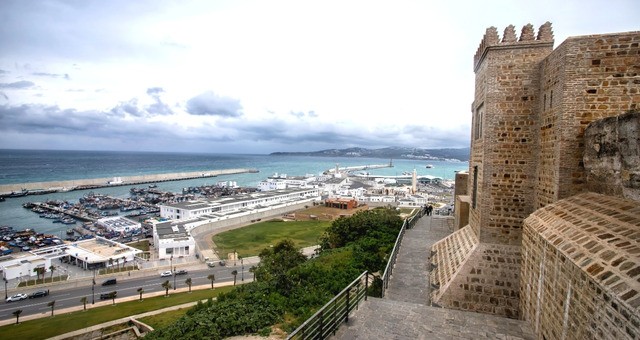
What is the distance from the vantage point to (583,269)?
3.97 m

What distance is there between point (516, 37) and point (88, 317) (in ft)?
81.5

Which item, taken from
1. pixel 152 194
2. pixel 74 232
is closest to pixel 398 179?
pixel 152 194

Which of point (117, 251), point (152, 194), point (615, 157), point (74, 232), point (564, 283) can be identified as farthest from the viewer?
point (152, 194)

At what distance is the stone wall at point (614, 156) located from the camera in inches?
184

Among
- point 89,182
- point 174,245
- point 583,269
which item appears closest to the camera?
point 583,269

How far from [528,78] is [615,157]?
3160 millimetres

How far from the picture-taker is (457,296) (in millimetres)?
7859

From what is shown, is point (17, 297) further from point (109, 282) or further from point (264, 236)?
point (264, 236)

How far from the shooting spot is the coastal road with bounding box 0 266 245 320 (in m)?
22.2

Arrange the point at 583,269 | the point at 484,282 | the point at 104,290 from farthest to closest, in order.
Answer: the point at 104,290 < the point at 484,282 < the point at 583,269

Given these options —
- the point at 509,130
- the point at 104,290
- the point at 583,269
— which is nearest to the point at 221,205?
the point at 104,290

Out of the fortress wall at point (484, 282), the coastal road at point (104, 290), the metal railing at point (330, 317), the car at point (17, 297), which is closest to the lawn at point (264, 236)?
the coastal road at point (104, 290)

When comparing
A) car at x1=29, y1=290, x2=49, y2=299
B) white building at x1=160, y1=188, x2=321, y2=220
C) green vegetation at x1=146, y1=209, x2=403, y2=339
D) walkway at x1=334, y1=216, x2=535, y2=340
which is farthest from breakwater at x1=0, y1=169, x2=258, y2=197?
walkway at x1=334, y1=216, x2=535, y2=340

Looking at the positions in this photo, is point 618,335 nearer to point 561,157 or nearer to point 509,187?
point 561,157
